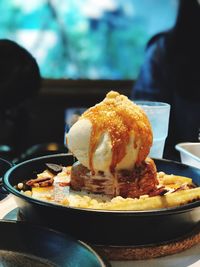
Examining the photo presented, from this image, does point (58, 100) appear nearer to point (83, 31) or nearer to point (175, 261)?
point (83, 31)

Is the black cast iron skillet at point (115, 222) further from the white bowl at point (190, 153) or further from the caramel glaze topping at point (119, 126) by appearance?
the white bowl at point (190, 153)

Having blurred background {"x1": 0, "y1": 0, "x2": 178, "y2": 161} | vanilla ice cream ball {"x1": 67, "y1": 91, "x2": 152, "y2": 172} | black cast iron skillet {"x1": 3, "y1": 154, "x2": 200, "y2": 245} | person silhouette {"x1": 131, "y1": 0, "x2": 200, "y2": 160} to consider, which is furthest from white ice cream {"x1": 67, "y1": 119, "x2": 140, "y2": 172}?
blurred background {"x1": 0, "y1": 0, "x2": 178, "y2": 161}

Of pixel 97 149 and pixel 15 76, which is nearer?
pixel 97 149

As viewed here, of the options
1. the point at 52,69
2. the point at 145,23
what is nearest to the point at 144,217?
the point at 52,69

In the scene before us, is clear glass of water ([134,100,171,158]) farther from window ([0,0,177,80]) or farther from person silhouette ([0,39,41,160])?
window ([0,0,177,80])

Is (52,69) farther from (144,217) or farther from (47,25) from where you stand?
(144,217)

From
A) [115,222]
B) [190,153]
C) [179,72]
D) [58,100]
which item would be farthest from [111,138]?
[58,100]

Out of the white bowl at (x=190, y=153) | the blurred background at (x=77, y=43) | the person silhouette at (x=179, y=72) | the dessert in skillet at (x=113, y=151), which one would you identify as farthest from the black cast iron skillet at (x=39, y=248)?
the blurred background at (x=77, y=43)
